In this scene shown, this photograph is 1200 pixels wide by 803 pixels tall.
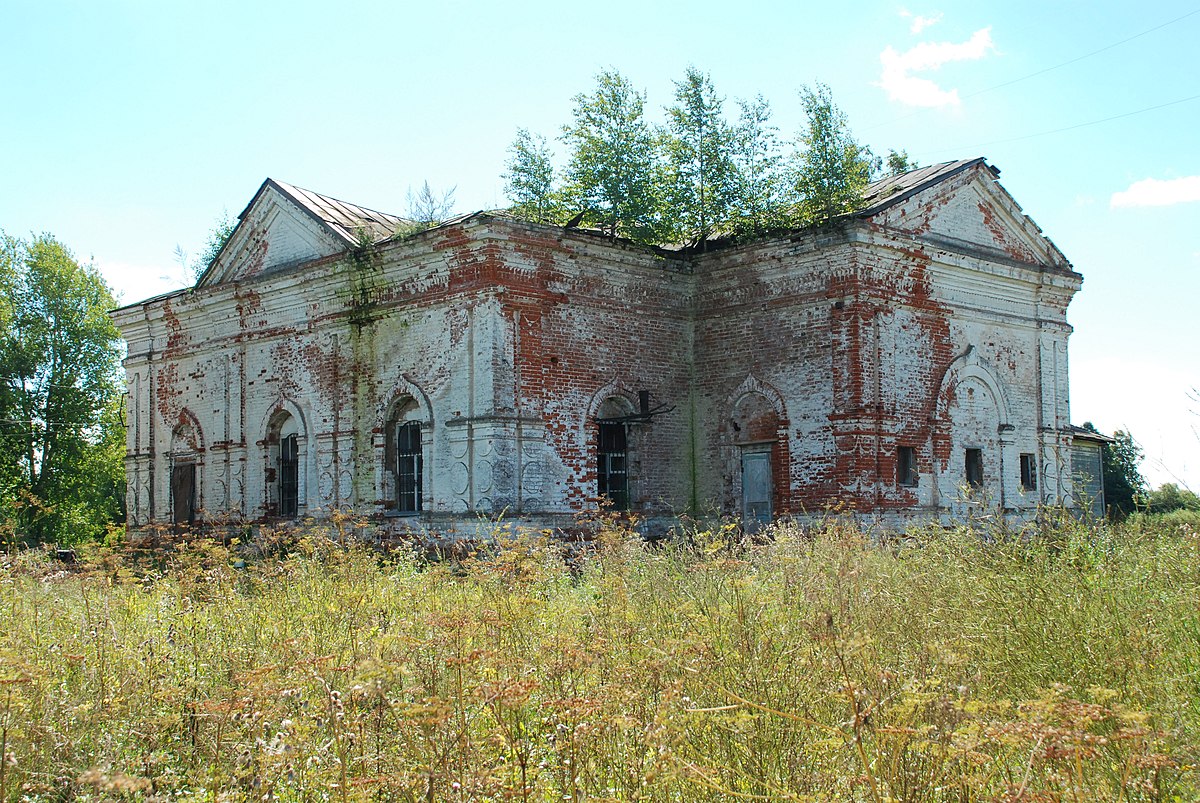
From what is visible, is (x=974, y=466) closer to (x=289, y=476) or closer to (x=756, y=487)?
(x=756, y=487)

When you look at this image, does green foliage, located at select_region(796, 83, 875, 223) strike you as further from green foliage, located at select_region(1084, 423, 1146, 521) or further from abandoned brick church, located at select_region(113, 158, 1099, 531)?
green foliage, located at select_region(1084, 423, 1146, 521)

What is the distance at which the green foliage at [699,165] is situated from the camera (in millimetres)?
19484

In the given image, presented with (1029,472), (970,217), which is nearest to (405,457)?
(970,217)

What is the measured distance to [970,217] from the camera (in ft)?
57.7

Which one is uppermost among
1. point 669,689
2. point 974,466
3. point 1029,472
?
point 974,466

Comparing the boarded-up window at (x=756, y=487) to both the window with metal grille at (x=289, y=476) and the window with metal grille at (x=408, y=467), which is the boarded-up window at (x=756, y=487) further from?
the window with metal grille at (x=289, y=476)

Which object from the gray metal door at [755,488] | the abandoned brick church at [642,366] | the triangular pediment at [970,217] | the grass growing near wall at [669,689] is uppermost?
the triangular pediment at [970,217]

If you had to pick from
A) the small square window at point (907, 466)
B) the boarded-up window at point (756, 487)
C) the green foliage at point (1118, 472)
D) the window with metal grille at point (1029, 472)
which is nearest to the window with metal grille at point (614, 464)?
the boarded-up window at point (756, 487)

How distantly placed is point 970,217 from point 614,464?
289 inches

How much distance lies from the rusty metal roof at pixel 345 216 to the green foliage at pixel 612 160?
12.4 ft

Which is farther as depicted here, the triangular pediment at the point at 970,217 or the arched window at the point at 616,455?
the arched window at the point at 616,455

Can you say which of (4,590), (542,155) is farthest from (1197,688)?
(542,155)

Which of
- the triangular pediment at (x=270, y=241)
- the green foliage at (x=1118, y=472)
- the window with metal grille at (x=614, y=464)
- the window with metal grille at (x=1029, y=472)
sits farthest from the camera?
the green foliage at (x=1118, y=472)

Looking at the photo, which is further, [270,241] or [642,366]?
[270,241]
